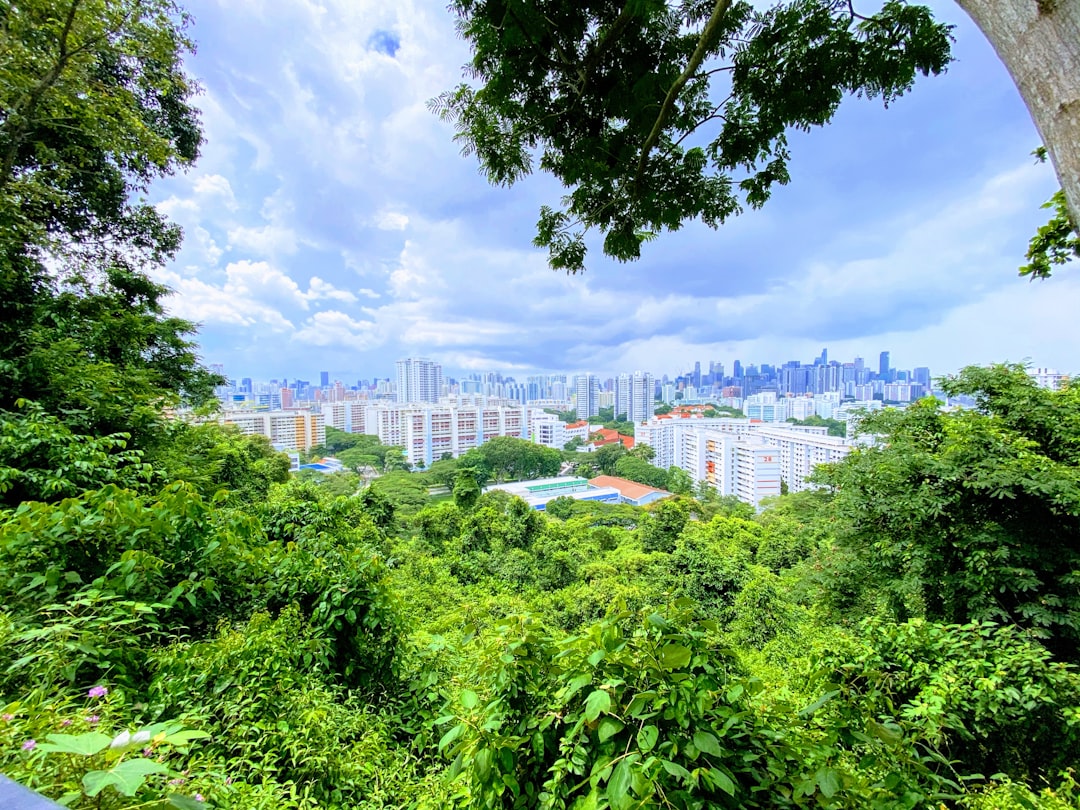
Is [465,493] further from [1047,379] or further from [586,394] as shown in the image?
[586,394]

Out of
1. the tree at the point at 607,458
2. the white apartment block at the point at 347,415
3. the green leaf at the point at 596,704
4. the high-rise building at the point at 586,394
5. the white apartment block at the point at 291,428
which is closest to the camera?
the green leaf at the point at 596,704

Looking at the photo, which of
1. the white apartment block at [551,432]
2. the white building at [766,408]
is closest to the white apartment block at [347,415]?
the white apartment block at [551,432]

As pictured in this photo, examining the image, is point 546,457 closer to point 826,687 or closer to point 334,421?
point 334,421

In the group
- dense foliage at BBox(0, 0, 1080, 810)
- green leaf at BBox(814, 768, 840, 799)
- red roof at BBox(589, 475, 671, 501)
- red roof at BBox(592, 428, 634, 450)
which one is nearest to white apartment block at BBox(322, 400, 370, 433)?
red roof at BBox(592, 428, 634, 450)

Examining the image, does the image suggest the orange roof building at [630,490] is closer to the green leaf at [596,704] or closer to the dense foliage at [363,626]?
the dense foliage at [363,626]

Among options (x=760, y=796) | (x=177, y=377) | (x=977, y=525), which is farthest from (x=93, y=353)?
(x=977, y=525)

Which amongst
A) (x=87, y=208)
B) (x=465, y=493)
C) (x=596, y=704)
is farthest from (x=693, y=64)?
(x=465, y=493)
